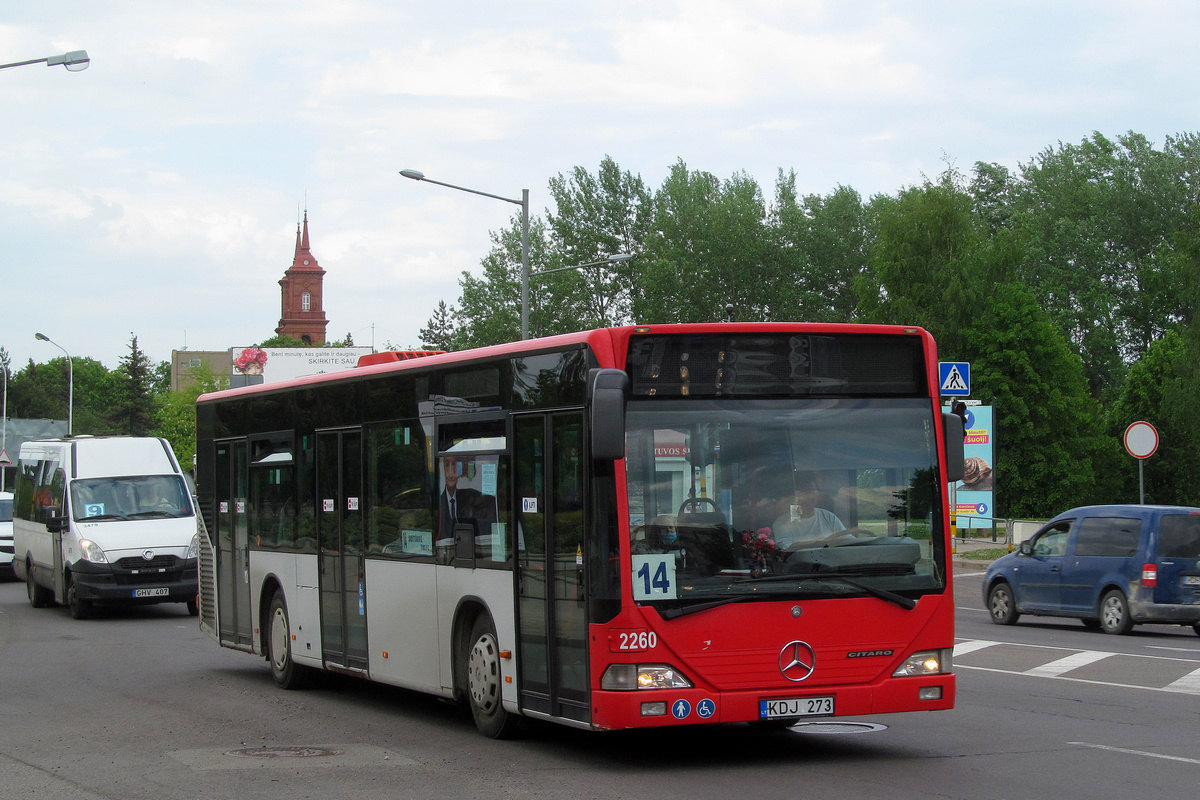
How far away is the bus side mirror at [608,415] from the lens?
7855mm

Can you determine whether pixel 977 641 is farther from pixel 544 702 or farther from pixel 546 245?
pixel 546 245

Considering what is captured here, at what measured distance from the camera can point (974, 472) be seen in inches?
1326

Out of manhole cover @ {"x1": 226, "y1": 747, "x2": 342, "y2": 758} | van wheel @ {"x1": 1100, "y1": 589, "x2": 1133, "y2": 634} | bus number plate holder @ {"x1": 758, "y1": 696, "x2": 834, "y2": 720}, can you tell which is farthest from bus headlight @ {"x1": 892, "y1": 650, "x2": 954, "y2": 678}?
van wheel @ {"x1": 1100, "y1": 589, "x2": 1133, "y2": 634}

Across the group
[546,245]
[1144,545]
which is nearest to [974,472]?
[1144,545]

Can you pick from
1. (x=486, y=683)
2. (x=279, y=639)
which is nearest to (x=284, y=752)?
(x=486, y=683)

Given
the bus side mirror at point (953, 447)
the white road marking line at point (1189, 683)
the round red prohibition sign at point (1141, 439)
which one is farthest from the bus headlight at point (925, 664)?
the round red prohibition sign at point (1141, 439)

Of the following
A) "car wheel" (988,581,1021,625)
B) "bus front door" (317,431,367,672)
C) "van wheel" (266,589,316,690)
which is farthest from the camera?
"car wheel" (988,581,1021,625)

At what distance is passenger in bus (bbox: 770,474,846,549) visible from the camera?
8.44 m

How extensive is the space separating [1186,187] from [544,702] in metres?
65.2

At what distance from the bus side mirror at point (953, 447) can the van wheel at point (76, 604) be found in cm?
1700

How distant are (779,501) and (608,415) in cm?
126

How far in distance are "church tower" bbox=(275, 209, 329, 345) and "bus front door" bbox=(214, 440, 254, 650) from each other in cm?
17408

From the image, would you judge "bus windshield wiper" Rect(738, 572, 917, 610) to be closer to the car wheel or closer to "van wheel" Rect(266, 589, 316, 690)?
"van wheel" Rect(266, 589, 316, 690)

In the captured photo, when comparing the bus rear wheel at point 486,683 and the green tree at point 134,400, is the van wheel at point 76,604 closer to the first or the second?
the bus rear wheel at point 486,683
